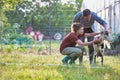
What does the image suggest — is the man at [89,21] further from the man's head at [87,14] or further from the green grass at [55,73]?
the green grass at [55,73]

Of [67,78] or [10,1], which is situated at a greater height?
[10,1]

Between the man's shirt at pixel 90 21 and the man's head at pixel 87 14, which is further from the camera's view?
the man's shirt at pixel 90 21

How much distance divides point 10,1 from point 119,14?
4938 millimetres

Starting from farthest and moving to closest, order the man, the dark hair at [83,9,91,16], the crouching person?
the man < the dark hair at [83,9,91,16] < the crouching person

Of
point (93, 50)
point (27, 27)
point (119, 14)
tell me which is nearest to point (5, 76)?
point (93, 50)

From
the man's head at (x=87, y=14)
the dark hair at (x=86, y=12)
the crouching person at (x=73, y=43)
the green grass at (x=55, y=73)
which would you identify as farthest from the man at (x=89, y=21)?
the green grass at (x=55, y=73)

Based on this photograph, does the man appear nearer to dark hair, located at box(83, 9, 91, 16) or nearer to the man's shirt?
the man's shirt

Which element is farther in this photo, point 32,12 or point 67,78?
point 32,12

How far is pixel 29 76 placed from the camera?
235 inches

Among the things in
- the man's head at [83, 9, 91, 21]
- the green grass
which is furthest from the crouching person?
the green grass

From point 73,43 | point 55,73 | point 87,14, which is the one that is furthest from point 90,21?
point 55,73

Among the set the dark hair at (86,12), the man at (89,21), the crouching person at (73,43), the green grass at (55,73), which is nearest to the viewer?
the green grass at (55,73)

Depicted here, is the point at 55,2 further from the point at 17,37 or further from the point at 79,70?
the point at 79,70

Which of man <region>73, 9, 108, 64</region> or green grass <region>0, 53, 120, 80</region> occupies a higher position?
man <region>73, 9, 108, 64</region>
